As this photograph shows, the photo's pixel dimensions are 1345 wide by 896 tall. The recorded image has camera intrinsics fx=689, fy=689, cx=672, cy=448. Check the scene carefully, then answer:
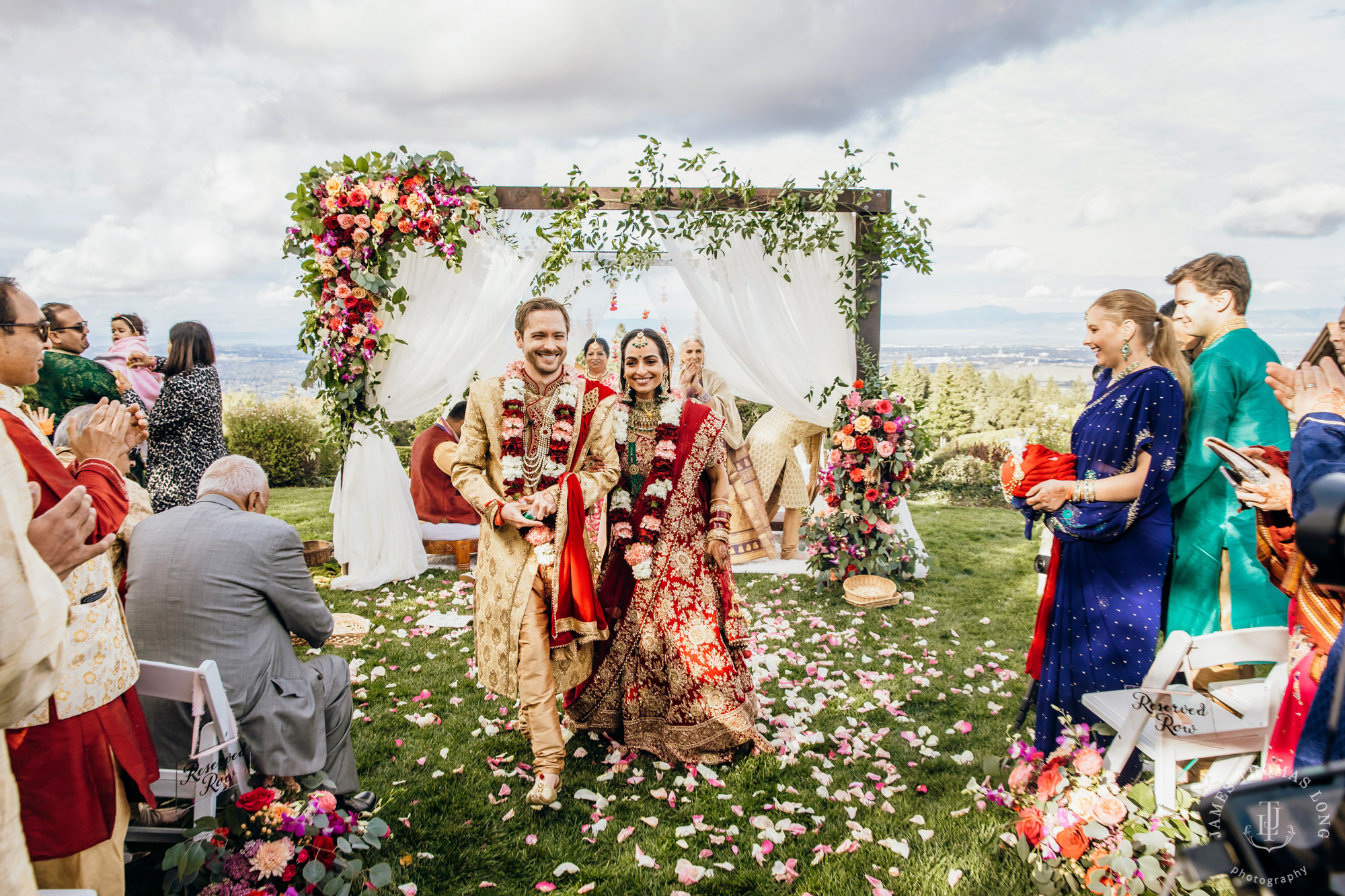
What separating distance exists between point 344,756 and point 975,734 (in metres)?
3.05

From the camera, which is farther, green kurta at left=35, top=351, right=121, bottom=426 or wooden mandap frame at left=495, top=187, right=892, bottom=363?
wooden mandap frame at left=495, top=187, right=892, bottom=363

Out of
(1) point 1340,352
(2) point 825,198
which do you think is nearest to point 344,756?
(1) point 1340,352

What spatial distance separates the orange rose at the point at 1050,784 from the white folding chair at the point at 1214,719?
0.61ft

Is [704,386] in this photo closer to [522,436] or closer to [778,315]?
[778,315]

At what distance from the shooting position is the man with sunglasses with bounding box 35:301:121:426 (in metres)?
4.61

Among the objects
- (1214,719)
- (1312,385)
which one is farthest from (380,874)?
(1312,385)

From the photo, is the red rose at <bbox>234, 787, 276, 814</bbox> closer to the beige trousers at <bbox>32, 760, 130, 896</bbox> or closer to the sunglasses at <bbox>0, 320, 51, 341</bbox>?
the beige trousers at <bbox>32, 760, 130, 896</bbox>

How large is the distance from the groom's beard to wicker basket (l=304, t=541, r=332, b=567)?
174 inches

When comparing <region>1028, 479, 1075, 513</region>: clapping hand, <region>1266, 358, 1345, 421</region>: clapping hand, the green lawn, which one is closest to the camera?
<region>1266, 358, 1345, 421</region>: clapping hand

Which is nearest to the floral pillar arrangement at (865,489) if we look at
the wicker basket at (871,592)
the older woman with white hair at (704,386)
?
the wicker basket at (871,592)

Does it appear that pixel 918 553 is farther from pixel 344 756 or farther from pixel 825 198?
pixel 344 756

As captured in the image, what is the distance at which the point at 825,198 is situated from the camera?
602cm

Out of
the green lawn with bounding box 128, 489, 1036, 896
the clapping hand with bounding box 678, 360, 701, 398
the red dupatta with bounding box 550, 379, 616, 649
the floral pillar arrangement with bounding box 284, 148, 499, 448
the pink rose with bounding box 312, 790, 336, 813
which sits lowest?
the green lawn with bounding box 128, 489, 1036, 896

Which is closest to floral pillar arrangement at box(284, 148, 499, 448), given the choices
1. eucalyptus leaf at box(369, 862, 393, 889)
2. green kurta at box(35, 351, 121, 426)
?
green kurta at box(35, 351, 121, 426)
